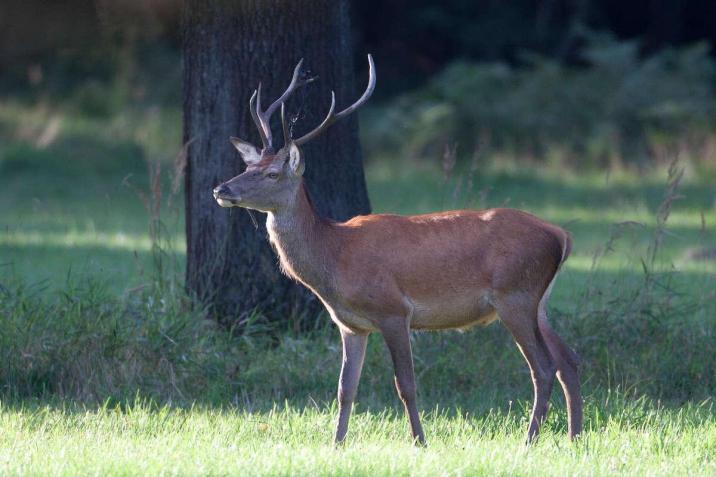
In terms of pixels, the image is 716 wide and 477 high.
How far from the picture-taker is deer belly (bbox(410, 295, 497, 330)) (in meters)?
6.62

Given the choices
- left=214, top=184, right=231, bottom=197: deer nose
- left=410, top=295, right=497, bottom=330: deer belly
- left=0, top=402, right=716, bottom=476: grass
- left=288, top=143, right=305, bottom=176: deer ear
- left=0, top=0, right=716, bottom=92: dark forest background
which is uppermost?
left=0, top=0, right=716, bottom=92: dark forest background

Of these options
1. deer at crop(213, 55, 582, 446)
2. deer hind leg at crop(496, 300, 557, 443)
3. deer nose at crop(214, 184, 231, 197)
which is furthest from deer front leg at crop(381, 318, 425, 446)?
deer nose at crop(214, 184, 231, 197)

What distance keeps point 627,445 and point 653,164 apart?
13538mm

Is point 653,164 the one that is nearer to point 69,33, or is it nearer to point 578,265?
point 578,265

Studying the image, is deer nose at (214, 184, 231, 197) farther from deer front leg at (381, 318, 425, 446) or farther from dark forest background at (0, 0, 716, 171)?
dark forest background at (0, 0, 716, 171)

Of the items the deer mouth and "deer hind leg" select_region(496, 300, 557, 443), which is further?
"deer hind leg" select_region(496, 300, 557, 443)

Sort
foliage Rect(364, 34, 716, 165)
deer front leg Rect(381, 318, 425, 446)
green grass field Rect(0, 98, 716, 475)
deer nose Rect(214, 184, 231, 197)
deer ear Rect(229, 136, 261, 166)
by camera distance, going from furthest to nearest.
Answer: foliage Rect(364, 34, 716, 165), deer ear Rect(229, 136, 261, 166), deer front leg Rect(381, 318, 425, 446), deer nose Rect(214, 184, 231, 197), green grass field Rect(0, 98, 716, 475)

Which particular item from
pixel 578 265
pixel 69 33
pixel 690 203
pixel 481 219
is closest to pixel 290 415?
pixel 481 219

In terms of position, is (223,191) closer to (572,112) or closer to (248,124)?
(248,124)

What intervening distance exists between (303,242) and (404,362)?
2.73 feet

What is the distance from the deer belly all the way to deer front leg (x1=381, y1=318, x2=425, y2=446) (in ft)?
0.52

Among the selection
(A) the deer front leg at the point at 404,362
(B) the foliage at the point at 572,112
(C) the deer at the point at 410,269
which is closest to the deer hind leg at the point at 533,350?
(C) the deer at the point at 410,269

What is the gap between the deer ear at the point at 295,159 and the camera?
654cm

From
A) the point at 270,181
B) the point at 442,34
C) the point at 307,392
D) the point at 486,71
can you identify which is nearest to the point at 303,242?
the point at 270,181
